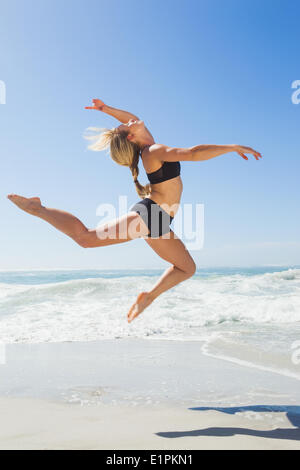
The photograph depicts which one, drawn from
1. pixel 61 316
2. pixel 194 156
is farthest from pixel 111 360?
pixel 61 316

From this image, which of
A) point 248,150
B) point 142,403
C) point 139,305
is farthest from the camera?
point 139,305

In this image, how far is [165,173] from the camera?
3732 millimetres

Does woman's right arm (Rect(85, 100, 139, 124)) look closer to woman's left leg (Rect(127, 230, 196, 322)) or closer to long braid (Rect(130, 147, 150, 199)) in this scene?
long braid (Rect(130, 147, 150, 199))

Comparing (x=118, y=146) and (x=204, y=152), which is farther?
(x=118, y=146)

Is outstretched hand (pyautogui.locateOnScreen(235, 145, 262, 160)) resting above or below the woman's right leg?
above

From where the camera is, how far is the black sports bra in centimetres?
372

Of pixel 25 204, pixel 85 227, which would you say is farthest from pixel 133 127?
pixel 25 204

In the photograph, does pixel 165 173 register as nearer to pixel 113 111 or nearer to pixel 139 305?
pixel 113 111

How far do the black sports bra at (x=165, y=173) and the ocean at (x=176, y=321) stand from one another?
264cm

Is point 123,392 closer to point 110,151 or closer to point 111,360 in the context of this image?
point 111,360

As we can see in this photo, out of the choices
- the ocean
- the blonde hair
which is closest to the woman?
the blonde hair

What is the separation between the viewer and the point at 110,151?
4059 mm

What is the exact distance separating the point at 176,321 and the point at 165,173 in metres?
5.78
